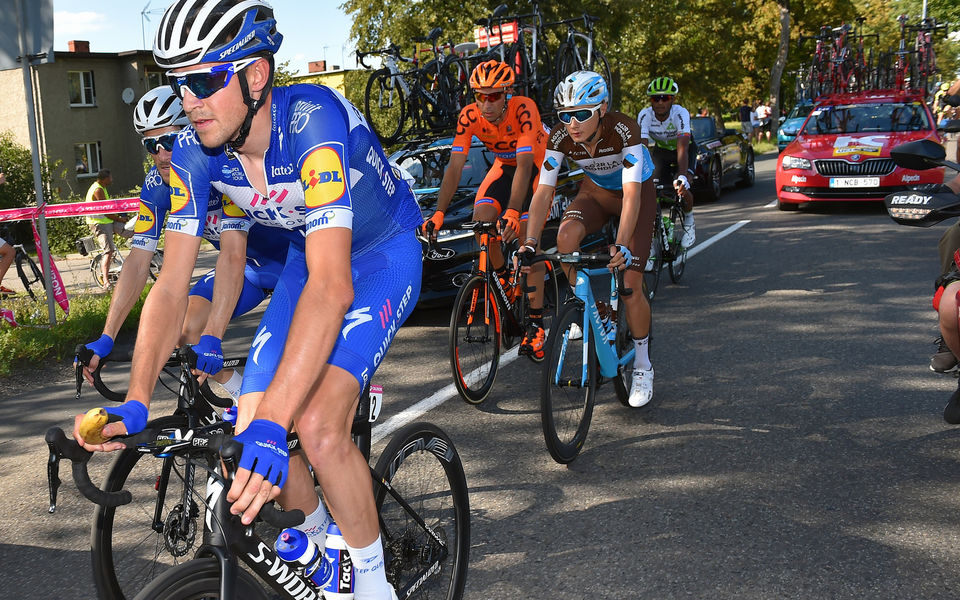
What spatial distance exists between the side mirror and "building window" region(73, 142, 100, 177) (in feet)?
139

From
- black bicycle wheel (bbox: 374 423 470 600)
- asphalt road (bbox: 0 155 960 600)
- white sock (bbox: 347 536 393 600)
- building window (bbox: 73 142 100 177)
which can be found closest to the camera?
white sock (bbox: 347 536 393 600)

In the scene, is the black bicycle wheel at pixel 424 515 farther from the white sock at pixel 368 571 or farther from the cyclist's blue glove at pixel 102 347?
the cyclist's blue glove at pixel 102 347

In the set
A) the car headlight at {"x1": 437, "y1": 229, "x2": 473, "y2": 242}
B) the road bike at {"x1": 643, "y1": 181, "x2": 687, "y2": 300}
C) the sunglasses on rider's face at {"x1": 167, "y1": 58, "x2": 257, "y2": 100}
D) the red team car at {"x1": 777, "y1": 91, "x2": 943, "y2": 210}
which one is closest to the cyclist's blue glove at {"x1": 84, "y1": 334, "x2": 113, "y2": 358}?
the sunglasses on rider's face at {"x1": 167, "y1": 58, "x2": 257, "y2": 100}

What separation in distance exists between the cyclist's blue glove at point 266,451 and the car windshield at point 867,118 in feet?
48.3

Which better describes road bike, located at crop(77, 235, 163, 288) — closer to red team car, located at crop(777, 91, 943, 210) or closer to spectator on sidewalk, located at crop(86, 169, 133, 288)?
spectator on sidewalk, located at crop(86, 169, 133, 288)

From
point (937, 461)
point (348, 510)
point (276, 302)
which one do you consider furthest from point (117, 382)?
point (937, 461)

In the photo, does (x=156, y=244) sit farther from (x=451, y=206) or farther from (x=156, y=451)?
(x=451, y=206)

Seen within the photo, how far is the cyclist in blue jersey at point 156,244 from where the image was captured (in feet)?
12.1

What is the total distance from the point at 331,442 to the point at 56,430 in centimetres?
79

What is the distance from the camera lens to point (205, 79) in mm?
2523

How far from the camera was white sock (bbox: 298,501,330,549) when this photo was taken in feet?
9.07

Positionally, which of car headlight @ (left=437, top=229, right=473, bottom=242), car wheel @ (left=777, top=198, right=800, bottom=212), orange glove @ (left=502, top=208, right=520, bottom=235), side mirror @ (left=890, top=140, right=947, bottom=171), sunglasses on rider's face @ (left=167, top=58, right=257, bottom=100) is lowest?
car wheel @ (left=777, top=198, right=800, bottom=212)

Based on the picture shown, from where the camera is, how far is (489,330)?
650cm

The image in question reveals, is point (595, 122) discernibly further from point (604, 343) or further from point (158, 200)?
point (158, 200)
